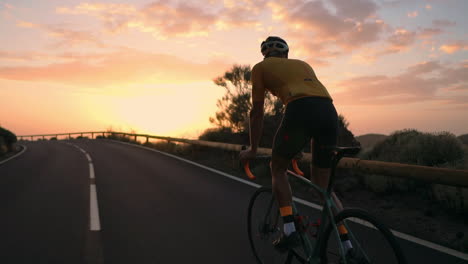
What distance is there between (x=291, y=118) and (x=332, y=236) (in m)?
1.03

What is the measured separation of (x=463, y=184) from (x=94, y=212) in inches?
235

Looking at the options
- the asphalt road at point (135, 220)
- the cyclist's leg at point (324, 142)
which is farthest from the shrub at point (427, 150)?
the cyclist's leg at point (324, 142)

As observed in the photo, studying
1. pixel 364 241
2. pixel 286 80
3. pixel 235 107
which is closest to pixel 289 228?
pixel 364 241

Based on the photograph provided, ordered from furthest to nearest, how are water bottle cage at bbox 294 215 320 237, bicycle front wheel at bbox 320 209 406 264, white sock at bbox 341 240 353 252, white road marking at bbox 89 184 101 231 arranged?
white road marking at bbox 89 184 101 231 < water bottle cage at bbox 294 215 320 237 < white sock at bbox 341 240 353 252 < bicycle front wheel at bbox 320 209 406 264

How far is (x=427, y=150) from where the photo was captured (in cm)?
848

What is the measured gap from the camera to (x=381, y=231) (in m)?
2.75

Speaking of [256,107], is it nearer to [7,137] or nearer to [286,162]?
[286,162]

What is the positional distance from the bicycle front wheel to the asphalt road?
1796mm

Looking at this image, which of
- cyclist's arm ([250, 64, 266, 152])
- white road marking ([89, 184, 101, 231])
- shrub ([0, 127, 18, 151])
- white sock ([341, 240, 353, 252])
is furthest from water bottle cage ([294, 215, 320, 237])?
shrub ([0, 127, 18, 151])

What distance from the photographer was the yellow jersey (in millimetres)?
3457

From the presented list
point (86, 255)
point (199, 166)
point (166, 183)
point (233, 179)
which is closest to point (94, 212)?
point (86, 255)

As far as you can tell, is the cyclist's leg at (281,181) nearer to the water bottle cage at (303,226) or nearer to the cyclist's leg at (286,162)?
the cyclist's leg at (286,162)

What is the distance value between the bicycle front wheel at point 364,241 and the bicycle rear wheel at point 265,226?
920 mm

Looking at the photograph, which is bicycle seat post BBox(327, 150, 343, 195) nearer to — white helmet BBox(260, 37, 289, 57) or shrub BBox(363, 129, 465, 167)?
white helmet BBox(260, 37, 289, 57)
